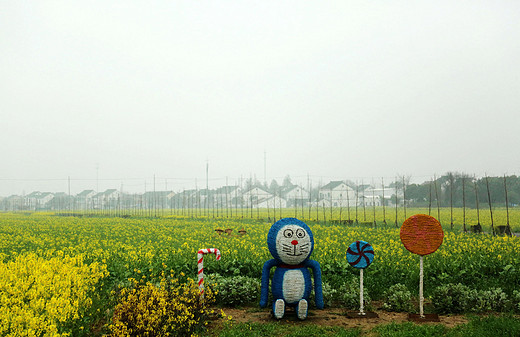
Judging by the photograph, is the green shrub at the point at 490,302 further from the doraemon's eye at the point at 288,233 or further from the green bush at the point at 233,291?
the green bush at the point at 233,291

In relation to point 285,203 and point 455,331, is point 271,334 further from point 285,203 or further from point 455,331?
point 285,203

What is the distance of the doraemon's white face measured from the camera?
26.3 feet

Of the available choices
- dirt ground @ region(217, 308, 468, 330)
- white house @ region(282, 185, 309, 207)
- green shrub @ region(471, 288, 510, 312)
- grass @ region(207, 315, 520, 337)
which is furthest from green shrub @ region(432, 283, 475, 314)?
white house @ region(282, 185, 309, 207)

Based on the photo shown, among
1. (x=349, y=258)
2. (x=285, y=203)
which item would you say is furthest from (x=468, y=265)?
(x=285, y=203)

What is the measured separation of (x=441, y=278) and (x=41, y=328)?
969 cm

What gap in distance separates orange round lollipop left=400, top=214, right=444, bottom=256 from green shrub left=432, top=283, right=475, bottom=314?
1.23 m

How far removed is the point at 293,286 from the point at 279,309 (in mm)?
544

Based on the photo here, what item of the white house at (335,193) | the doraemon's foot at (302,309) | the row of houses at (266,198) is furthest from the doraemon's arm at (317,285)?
the white house at (335,193)

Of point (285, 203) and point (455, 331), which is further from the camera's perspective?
point (285, 203)

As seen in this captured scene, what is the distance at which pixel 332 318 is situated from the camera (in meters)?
8.30

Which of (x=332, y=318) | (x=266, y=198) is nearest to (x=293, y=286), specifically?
(x=332, y=318)

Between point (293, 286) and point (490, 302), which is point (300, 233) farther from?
point (490, 302)

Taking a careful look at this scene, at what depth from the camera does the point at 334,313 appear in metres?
8.71

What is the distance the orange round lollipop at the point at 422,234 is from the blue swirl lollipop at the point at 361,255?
824 mm
